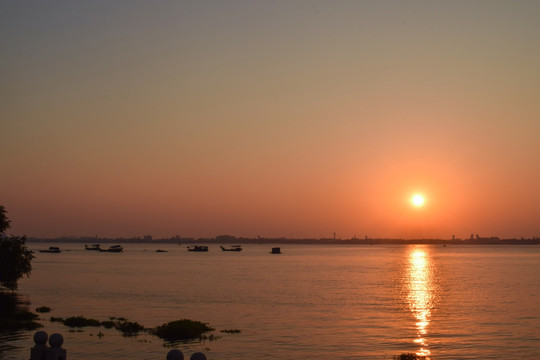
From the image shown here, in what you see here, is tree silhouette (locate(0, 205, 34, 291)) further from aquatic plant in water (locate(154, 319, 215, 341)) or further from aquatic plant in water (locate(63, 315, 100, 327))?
aquatic plant in water (locate(154, 319, 215, 341))

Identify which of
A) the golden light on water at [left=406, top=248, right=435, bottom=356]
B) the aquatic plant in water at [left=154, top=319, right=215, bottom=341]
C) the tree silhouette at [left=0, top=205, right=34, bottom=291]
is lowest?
the golden light on water at [left=406, top=248, right=435, bottom=356]

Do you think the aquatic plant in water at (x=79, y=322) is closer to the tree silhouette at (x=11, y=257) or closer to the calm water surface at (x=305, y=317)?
the calm water surface at (x=305, y=317)

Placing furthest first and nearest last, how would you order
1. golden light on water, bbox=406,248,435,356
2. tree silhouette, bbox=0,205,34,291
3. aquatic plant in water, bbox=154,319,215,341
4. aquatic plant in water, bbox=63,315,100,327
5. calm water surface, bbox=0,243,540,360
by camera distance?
tree silhouette, bbox=0,205,34,291, aquatic plant in water, bbox=63,315,100,327, golden light on water, bbox=406,248,435,356, aquatic plant in water, bbox=154,319,215,341, calm water surface, bbox=0,243,540,360

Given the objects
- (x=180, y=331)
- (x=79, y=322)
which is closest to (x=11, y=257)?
(x=79, y=322)

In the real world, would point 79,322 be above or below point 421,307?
above

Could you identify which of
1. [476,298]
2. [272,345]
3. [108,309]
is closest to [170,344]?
[272,345]

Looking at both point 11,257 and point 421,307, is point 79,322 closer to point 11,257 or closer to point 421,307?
point 11,257

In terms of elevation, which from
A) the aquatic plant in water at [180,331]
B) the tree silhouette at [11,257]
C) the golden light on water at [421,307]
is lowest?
the golden light on water at [421,307]

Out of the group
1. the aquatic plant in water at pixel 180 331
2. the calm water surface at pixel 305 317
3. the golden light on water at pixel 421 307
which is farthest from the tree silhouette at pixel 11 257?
the golden light on water at pixel 421 307

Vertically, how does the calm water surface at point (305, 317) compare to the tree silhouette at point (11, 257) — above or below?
below

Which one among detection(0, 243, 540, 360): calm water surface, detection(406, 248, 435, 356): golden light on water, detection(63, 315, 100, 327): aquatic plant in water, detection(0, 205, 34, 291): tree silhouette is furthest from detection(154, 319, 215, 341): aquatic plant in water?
detection(0, 205, 34, 291): tree silhouette

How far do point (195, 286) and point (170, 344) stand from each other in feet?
201

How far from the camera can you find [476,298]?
8831 cm

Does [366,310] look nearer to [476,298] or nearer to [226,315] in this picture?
[226,315]
